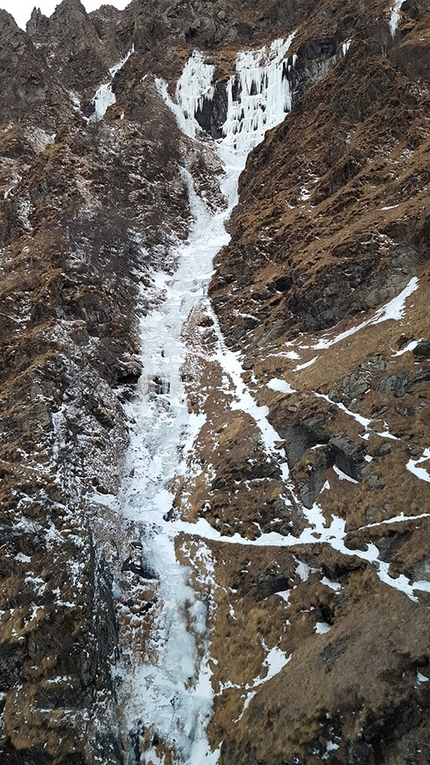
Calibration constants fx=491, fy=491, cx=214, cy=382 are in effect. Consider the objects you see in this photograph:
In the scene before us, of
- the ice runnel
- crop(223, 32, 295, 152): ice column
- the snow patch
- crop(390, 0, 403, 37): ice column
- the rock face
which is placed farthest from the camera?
the ice runnel

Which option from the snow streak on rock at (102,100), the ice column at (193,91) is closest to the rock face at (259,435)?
the ice column at (193,91)

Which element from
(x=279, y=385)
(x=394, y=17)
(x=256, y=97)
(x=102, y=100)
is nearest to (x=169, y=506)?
(x=279, y=385)

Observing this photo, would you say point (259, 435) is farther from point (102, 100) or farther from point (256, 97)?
point (102, 100)

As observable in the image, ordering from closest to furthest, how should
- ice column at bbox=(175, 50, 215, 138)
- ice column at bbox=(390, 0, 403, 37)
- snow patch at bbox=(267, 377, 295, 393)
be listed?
snow patch at bbox=(267, 377, 295, 393) → ice column at bbox=(390, 0, 403, 37) → ice column at bbox=(175, 50, 215, 138)

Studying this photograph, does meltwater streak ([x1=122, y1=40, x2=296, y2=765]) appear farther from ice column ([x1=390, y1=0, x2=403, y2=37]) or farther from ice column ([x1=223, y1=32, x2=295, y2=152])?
ice column ([x1=390, y1=0, x2=403, y2=37])

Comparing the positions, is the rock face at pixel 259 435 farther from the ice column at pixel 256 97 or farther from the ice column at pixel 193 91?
the ice column at pixel 193 91

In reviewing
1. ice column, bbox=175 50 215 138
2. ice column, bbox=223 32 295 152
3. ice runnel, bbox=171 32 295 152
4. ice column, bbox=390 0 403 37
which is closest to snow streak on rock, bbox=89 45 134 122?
ice column, bbox=175 50 215 138

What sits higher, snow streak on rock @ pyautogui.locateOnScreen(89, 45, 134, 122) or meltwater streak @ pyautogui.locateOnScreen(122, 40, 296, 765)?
snow streak on rock @ pyautogui.locateOnScreen(89, 45, 134, 122)
